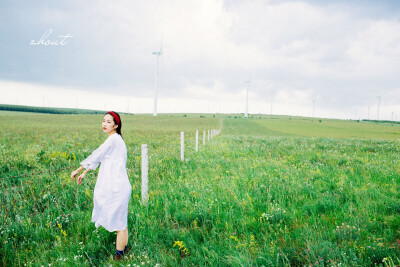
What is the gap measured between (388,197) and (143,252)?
5805 millimetres

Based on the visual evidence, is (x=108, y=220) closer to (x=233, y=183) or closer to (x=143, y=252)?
(x=143, y=252)

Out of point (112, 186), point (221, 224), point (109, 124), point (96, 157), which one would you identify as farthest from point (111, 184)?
point (221, 224)

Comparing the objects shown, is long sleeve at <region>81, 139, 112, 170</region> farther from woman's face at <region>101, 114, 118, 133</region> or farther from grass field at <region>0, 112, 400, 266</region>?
grass field at <region>0, 112, 400, 266</region>

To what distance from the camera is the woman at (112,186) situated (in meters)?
4.07

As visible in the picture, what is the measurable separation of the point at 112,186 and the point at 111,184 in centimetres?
4

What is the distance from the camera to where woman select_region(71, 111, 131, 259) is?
4.07 meters

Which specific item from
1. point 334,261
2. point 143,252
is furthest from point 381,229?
point 143,252

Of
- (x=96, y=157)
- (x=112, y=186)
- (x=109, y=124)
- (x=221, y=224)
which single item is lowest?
(x=221, y=224)

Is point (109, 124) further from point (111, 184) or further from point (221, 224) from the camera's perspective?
point (221, 224)

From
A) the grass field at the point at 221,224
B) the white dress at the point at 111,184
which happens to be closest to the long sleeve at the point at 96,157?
the white dress at the point at 111,184

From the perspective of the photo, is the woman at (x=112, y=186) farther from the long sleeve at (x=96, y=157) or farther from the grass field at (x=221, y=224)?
the grass field at (x=221, y=224)

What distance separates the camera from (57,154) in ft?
38.8

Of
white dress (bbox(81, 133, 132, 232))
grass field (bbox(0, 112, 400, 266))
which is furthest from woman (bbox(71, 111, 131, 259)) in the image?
grass field (bbox(0, 112, 400, 266))

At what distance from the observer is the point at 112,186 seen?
4.07m
